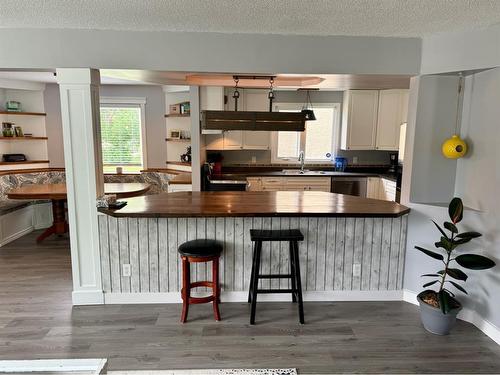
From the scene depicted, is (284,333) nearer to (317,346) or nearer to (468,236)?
(317,346)

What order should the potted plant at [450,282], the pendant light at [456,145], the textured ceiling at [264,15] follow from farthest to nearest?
1. the pendant light at [456,145]
2. the potted plant at [450,282]
3. the textured ceiling at [264,15]

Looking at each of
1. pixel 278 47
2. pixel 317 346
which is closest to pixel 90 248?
pixel 317 346

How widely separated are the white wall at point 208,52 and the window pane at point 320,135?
317 centimetres

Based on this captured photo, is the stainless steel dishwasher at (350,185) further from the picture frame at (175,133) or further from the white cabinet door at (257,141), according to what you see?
the picture frame at (175,133)

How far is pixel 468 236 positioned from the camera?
2.51m

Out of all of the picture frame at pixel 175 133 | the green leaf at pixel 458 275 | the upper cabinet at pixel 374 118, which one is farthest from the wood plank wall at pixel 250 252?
the picture frame at pixel 175 133

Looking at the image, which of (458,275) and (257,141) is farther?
(257,141)

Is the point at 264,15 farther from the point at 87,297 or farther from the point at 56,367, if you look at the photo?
the point at 87,297

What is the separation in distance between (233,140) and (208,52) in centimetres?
286

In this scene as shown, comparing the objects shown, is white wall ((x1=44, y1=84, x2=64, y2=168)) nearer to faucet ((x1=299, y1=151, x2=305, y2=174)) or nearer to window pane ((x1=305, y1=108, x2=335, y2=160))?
faucet ((x1=299, y1=151, x2=305, y2=174))

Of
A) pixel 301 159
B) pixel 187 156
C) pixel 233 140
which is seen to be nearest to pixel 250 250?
pixel 233 140

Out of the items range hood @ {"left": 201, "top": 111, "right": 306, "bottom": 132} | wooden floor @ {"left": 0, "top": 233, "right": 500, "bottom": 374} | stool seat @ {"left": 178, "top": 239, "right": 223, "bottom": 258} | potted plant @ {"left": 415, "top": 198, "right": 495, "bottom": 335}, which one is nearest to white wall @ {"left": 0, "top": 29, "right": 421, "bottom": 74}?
range hood @ {"left": 201, "top": 111, "right": 306, "bottom": 132}

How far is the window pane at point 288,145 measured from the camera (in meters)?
6.02

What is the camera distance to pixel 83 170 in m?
2.84
